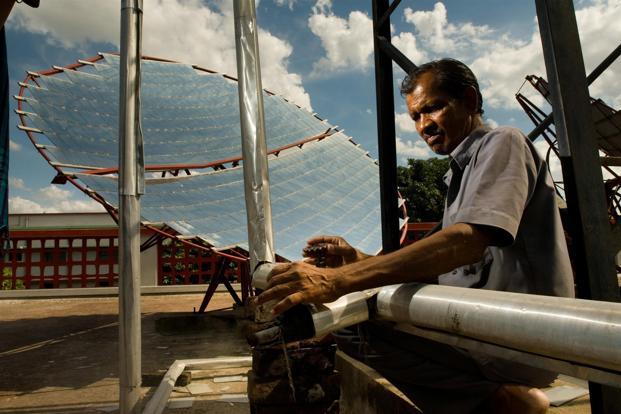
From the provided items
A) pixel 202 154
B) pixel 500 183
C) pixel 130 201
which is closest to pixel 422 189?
pixel 202 154

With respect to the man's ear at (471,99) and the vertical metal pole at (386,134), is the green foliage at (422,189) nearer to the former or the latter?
the vertical metal pole at (386,134)

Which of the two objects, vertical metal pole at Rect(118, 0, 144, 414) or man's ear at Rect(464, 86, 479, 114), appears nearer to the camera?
man's ear at Rect(464, 86, 479, 114)

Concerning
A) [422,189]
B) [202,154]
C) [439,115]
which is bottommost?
[439,115]

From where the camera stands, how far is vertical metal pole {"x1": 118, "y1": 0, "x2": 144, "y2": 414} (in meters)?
2.81

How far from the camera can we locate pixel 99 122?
691 cm

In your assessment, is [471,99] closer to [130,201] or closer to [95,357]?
[130,201]

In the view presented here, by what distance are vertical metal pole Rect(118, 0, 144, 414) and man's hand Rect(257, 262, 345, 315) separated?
84.1 inches

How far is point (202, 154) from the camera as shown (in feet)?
23.5

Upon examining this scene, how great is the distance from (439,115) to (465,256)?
616 mm

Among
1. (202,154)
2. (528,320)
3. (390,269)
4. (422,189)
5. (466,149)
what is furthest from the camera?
(422,189)

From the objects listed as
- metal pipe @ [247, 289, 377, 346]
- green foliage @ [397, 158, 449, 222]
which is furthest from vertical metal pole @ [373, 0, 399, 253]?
green foliage @ [397, 158, 449, 222]

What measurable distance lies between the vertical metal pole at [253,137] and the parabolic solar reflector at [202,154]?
2.87 m

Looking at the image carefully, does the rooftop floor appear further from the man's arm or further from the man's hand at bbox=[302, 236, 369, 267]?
the man's arm

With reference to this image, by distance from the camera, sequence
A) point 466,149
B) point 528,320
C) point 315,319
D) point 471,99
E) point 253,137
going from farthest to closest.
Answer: point 253,137, point 471,99, point 466,149, point 315,319, point 528,320
